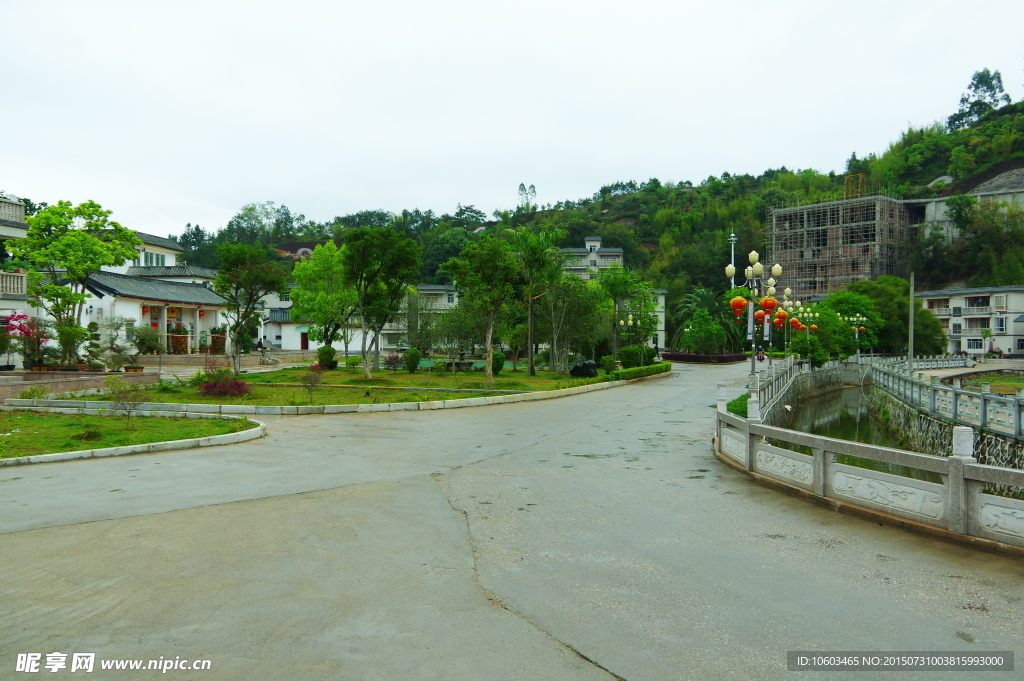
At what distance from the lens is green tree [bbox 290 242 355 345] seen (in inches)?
1553

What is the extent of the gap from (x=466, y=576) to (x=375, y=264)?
26015mm

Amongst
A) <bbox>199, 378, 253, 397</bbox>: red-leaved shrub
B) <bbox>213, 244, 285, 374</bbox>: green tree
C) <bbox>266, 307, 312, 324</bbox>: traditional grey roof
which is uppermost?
<bbox>213, 244, 285, 374</bbox>: green tree

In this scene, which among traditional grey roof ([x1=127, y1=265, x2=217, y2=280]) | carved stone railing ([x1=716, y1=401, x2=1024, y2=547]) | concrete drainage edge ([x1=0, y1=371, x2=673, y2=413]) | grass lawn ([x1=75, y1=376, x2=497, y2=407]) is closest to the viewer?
carved stone railing ([x1=716, y1=401, x2=1024, y2=547])

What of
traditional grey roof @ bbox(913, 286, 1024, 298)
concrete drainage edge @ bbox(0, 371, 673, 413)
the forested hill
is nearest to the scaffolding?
the forested hill

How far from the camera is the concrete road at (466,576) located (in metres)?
4.33

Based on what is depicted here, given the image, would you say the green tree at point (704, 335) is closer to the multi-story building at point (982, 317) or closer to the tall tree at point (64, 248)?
the multi-story building at point (982, 317)

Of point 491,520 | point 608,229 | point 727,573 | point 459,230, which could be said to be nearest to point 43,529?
point 491,520

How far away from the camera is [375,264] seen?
1200 inches

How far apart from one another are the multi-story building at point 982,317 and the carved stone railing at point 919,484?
2745 inches

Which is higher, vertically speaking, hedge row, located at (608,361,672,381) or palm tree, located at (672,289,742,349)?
palm tree, located at (672,289,742,349)

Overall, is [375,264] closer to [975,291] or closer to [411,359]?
[411,359]

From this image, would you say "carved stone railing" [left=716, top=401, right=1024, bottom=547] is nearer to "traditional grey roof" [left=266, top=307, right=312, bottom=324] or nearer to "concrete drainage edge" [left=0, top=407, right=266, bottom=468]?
"concrete drainage edge" [left=0, top=407, right=266, bottom=468]

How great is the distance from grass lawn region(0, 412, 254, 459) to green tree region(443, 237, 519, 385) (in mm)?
13034

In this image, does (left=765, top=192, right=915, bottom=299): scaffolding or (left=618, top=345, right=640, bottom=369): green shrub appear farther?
(left=765, top=192, right=915, bottom=299): scaffolding
